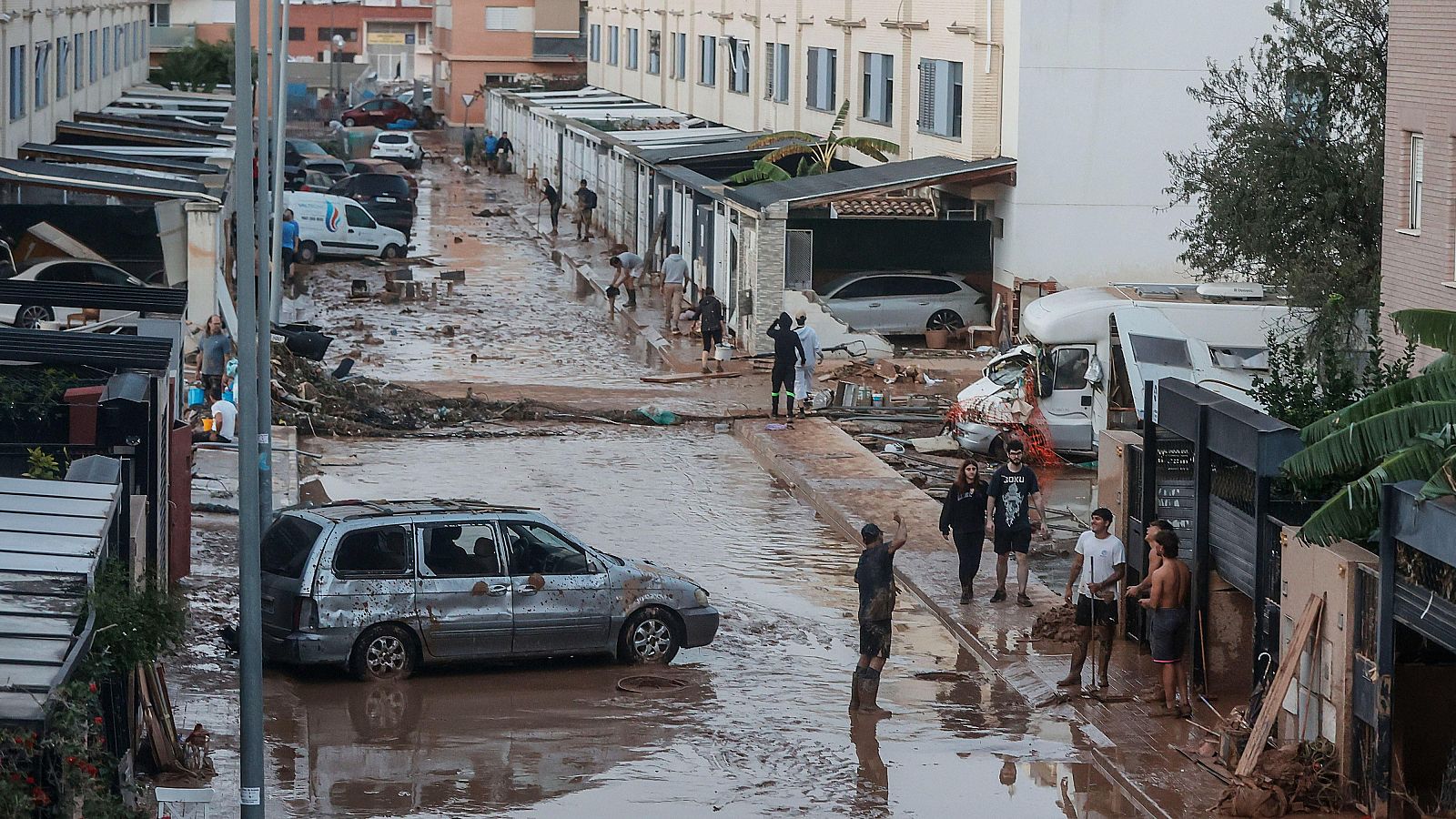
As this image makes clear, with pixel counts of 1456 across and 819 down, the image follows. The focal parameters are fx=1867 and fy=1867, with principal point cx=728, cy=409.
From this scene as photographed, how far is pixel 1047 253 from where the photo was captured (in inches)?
1369

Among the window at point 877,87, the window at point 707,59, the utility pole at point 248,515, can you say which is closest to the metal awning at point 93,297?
the utility pole at point 248,515

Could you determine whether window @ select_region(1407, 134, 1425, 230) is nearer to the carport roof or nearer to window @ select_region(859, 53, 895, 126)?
the carport roof

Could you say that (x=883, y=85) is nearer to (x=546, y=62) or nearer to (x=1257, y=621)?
(x=1257, y=621)

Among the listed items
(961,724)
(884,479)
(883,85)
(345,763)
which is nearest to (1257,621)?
(961,724)

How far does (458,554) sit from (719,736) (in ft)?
8.84

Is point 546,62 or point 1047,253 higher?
point 546,62

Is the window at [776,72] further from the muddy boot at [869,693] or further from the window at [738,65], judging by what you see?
the muddy boot at [869,693]

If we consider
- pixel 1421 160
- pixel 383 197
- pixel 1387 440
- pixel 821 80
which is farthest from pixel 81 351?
pixel 383 197

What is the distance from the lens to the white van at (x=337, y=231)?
45.2 meters

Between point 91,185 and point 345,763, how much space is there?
786 inches

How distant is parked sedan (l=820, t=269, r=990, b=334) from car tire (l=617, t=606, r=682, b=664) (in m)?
20.5

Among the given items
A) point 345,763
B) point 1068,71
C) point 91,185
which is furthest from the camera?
point 1068,71

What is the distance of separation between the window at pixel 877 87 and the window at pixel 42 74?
59.9 ft

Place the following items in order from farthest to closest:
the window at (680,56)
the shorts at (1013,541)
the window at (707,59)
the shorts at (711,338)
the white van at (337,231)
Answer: the window at (680,56), the window at (707,59), the white van at (337,231), the shorts at (711,338), the shorts at (1013,541)
